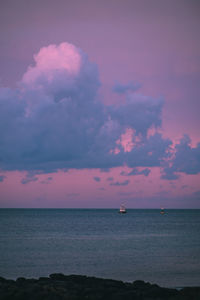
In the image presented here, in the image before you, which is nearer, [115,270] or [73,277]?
[73,277]

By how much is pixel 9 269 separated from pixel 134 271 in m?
11.9

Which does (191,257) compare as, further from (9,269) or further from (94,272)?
(9,269)

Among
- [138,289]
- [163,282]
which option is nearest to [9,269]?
[163,282]

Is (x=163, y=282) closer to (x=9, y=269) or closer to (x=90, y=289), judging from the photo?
(x=90, y=289)

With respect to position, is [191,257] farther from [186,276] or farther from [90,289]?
[90,289]

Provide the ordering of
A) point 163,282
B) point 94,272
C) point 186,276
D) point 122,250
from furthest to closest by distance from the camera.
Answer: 1. point 122,250
2. point 94,272
3. point 186,276
4. point 163,282

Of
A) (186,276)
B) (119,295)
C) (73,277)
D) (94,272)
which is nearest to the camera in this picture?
(119,295)

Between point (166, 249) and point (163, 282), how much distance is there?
21.1 meters

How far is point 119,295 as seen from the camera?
768 inches

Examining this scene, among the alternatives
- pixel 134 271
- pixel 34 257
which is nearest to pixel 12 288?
pixel 134 271

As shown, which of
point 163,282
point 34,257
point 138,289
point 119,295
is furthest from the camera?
point 34,257

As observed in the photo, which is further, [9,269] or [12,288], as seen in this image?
[9,269]

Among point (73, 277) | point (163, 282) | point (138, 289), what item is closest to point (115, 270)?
point (163, 282)

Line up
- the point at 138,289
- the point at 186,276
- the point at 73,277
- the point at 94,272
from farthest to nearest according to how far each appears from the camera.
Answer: the point at 94,272
the point at 186,276
the point at 73,277
the point at 138,289
